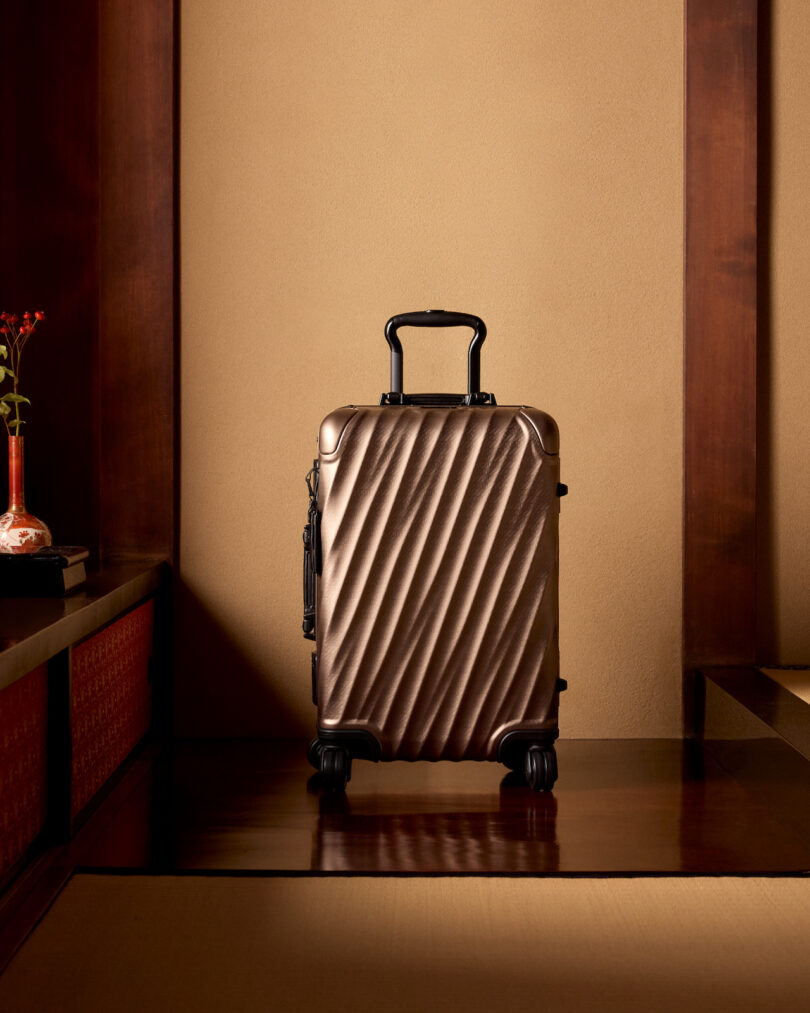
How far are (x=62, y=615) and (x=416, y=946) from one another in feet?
2.46

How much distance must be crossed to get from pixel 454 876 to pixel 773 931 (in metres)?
0.43

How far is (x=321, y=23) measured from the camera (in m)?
2.48

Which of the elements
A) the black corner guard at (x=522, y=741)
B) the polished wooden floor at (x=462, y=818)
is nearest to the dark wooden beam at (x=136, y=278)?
the polished wooden floor at (x=462, y=818)

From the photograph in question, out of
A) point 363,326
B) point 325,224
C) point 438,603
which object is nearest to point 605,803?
point 438,603

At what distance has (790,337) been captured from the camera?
2.52 metres

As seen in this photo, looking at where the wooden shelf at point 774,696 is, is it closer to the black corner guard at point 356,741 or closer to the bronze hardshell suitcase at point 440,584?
the bronze hardshell suitcase at point 440,584

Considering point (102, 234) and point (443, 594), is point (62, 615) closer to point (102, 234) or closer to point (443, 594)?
point (443, 594)

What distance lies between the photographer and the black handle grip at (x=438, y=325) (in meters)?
2.07

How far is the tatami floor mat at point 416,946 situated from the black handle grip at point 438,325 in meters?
0.96

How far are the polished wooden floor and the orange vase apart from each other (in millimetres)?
490

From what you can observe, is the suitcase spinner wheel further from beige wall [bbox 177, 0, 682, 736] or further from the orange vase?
the orange vase

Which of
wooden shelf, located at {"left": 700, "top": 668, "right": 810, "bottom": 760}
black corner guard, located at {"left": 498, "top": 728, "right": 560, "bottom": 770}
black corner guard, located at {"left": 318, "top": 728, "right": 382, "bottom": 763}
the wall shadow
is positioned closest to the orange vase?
the wall shadow

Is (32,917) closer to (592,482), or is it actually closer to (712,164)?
(592,482)

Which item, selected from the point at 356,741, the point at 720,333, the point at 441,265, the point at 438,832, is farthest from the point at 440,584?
the point at 720,333
